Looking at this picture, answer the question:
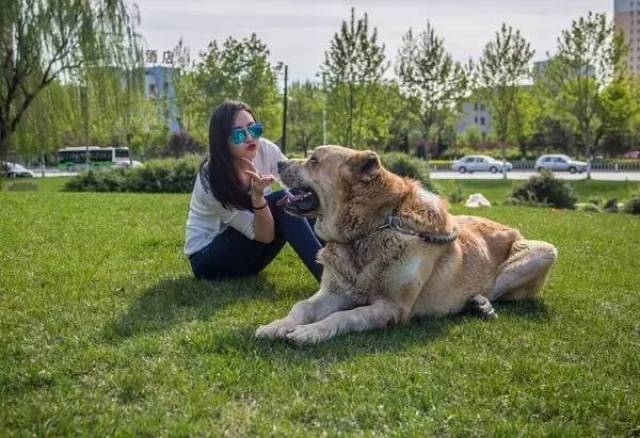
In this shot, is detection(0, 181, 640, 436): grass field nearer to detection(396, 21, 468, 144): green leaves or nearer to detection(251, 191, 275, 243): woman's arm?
detection(251, 191, 275, 243): woman's arm

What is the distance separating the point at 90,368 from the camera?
3.87 metres

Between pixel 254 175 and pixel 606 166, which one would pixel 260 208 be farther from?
pixel 606 166

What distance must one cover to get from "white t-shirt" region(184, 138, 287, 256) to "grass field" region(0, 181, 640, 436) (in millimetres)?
419

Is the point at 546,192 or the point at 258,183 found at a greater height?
the point at 258,183

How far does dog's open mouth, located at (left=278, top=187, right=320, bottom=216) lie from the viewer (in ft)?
17.2

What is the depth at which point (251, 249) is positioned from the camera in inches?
249

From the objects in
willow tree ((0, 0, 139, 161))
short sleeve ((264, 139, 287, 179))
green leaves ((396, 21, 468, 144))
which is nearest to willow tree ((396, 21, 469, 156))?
green leaves ((396, 21, 468, 144))

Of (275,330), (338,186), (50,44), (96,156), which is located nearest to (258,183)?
(338,186)

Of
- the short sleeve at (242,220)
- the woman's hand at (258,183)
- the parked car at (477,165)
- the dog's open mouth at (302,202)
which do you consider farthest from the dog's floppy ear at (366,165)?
the parked car at (477,165)

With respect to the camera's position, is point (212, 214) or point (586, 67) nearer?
point (212, 214)

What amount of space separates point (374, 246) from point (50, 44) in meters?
24.8

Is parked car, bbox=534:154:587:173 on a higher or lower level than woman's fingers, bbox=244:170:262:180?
lower

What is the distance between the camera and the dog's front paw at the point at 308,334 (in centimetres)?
434

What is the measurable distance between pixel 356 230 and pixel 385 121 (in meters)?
41.0
